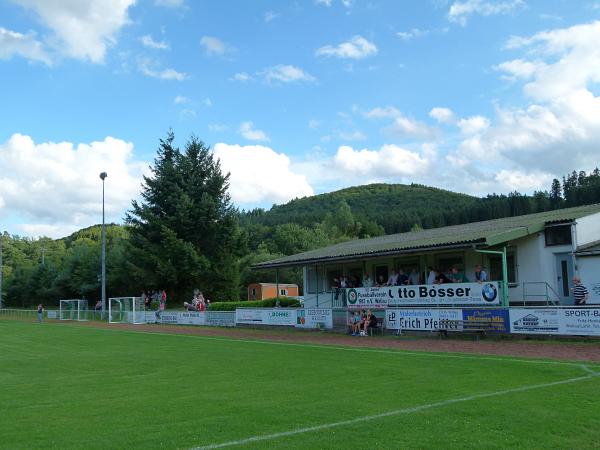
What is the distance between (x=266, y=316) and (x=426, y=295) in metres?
10.1

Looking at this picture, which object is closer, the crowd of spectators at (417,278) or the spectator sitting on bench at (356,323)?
the spectator sitting on bench at (356,323)

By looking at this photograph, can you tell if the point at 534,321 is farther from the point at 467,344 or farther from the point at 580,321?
the point at 467,344

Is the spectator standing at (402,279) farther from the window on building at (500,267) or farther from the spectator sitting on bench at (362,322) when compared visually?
the window on building at (500,267)

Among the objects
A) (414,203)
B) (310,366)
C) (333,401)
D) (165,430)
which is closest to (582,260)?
(310,366)

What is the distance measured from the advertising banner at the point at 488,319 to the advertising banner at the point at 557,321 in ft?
0.85

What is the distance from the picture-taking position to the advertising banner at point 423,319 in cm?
2238

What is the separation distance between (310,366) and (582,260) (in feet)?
48.0

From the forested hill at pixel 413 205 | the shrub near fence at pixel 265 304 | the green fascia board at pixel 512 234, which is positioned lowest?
the shrub near fence at pixel 265 304

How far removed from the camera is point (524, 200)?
89.8 metres

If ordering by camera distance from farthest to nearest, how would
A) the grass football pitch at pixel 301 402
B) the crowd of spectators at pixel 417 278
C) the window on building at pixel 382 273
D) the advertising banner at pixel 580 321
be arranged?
the window on building at pixel 382 273 → the crowd of spectators at pixel 417 278 → the advertising banner at pixel 580 321 → the grass football pitch at pixel 301 402

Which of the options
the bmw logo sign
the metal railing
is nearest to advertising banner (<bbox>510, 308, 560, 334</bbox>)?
the bmw logo sign

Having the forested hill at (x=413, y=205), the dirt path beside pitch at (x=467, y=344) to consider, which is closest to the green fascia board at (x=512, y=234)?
the dirt path beside pitch at (x=467, y=344)

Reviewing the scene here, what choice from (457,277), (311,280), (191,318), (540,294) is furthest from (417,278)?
(191,318)

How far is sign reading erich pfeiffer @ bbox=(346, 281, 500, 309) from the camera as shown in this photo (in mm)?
22672
